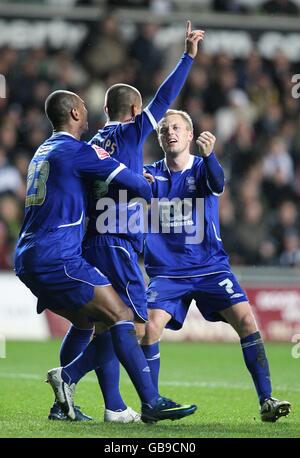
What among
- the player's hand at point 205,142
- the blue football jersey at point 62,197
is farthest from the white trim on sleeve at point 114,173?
the player's hand at point 205,142

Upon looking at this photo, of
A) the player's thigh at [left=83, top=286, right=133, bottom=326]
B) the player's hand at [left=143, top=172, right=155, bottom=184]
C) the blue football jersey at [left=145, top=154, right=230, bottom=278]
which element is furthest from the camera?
the blue football jersey at [left=145, top=154, right=230, bottom=278]

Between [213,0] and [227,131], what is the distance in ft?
9.65

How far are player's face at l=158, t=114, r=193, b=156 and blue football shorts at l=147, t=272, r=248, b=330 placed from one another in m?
0.97

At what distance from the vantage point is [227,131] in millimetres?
16422

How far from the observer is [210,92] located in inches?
651

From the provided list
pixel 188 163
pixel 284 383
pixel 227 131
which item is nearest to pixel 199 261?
pixel 188 163

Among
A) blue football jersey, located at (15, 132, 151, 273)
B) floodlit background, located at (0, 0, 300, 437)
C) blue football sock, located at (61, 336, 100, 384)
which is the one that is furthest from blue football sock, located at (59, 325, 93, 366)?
floodlit background, located at (0, 0, 300, 437)

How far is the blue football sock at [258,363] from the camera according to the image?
7031 millimetres

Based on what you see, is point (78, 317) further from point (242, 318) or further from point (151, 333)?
point (242, 318)

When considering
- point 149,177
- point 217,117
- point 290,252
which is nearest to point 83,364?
point 149,177

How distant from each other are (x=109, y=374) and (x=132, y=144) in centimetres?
154

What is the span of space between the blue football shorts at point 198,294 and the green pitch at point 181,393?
0.74 metres

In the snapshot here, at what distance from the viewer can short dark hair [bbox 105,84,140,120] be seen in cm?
688

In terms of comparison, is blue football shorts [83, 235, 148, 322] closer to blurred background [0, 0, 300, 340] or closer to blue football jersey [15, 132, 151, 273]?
blue football jersey [15, 132, 151, 273]
